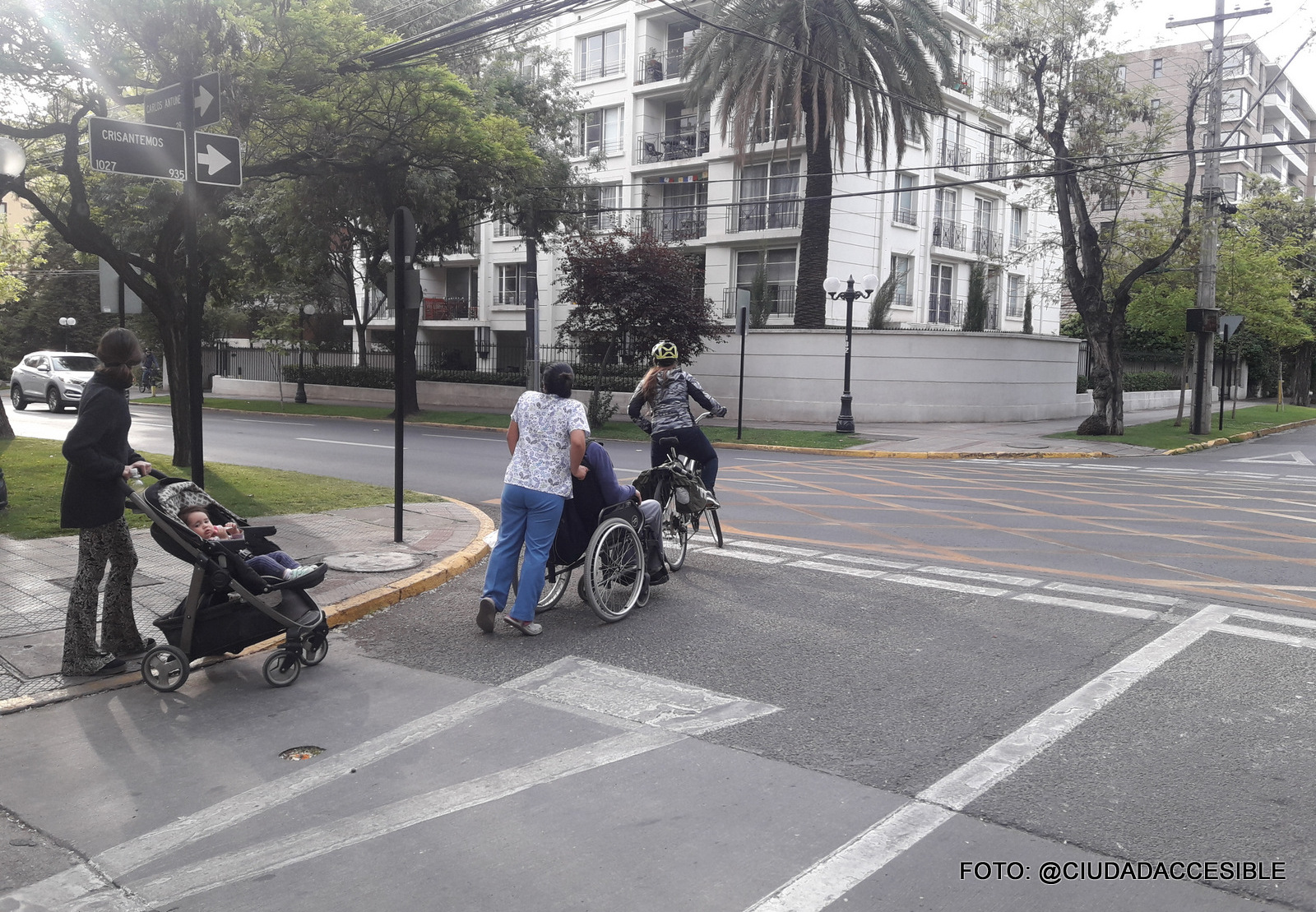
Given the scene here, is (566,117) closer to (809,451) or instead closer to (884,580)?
(809,451)

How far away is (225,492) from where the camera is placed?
11.6 m

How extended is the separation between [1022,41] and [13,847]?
952 inches

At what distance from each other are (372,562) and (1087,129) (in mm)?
20796

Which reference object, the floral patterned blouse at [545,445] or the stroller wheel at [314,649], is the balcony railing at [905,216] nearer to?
the floral patterned blouse at [545,445]

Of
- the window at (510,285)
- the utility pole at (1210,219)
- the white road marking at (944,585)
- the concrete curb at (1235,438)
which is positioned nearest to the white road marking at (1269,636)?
the white road marking at (944,585)

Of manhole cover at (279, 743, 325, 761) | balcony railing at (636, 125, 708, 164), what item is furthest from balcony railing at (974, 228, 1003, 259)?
manhole cover at (279, 743, 325, 761)

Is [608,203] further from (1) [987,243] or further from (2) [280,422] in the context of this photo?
(2) [280,422]

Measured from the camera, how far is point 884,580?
804 centimetres

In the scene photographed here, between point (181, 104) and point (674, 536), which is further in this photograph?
point (674, 536)

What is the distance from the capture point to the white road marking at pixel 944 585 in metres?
7.68

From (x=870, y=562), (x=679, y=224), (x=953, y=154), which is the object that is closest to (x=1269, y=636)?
(x=870, y=562)

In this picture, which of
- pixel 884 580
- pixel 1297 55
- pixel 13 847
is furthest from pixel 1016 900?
pixel 1297 55

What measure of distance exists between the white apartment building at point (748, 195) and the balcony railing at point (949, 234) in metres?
0.06

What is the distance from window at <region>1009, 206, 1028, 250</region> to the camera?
41562mm
